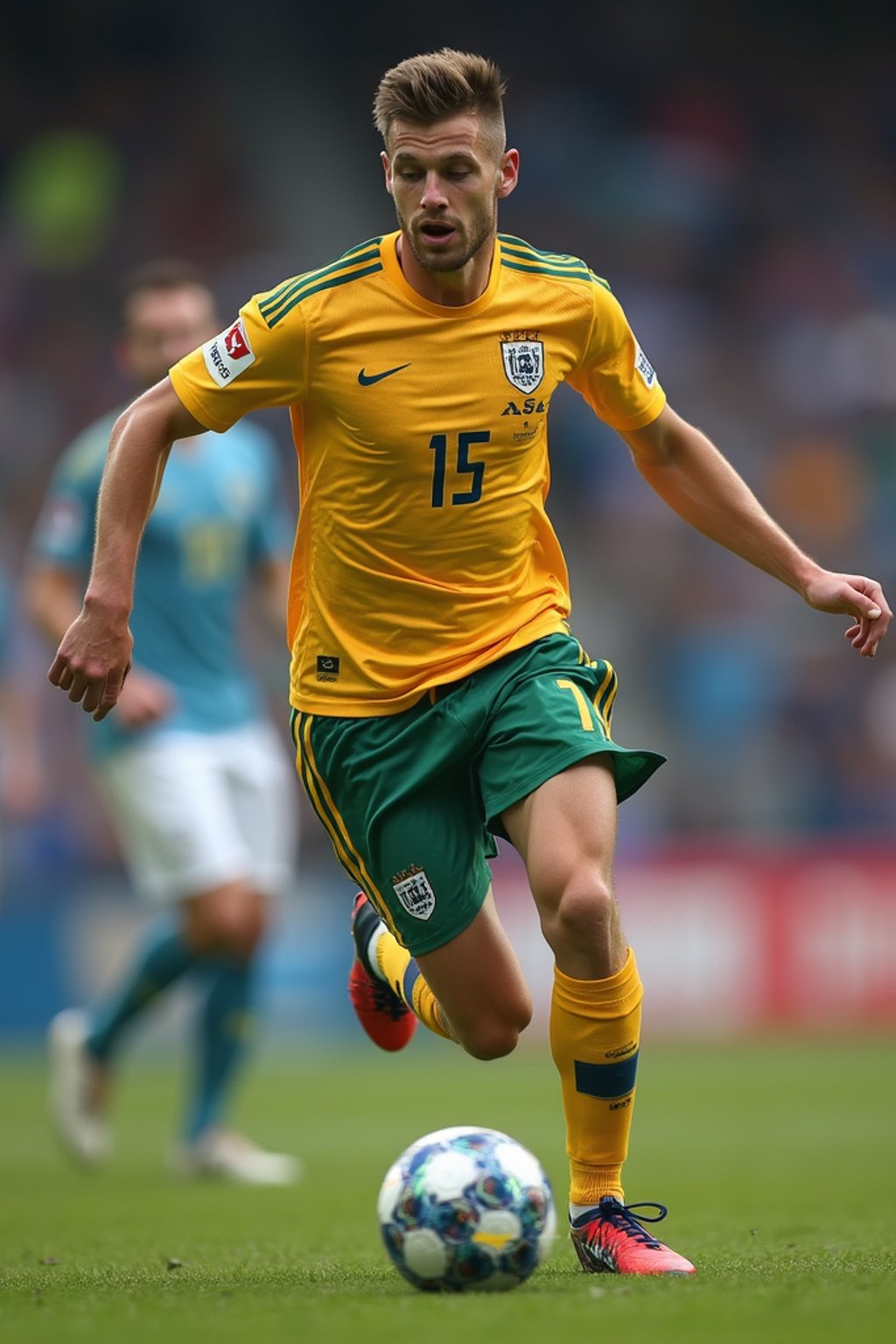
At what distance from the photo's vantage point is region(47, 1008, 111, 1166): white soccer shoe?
24.4 feet

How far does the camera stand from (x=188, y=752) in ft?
24.3

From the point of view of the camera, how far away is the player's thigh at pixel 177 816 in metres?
7.24

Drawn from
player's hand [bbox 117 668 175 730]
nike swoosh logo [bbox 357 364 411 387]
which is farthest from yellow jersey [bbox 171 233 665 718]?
player's hand [bbox 117 668 175 730]

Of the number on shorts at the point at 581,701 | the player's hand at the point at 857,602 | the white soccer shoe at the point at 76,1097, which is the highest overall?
the player's hand at the point at 857,602

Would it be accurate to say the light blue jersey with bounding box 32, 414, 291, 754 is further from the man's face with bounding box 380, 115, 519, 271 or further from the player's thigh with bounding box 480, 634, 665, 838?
the man's face with bounding box 380, 115, 519, 271

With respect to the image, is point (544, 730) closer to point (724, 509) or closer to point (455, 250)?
point (724, 509)

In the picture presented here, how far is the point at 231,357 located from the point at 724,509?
124 cm

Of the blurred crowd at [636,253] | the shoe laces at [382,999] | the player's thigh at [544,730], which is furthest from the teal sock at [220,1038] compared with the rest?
the blurred crowd at [636,253]

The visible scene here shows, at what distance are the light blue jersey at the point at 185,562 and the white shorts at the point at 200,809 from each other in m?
0.08

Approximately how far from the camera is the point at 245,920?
286 inches

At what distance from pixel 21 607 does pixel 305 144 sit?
6.98 metres

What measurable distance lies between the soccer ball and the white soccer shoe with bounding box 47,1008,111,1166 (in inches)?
150

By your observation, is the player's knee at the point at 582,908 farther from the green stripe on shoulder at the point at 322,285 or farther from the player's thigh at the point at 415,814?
Answer: the green stripe on shoulder at the point at 322,285

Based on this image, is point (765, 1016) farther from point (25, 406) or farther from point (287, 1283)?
point (287, 1283)
